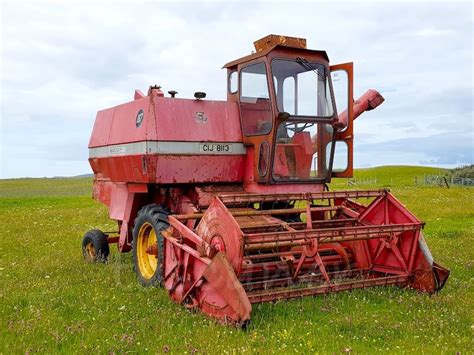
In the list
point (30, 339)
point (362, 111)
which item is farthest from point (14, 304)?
point (362, 111)

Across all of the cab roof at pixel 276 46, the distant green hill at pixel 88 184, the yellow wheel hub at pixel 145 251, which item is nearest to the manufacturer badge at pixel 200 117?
the cab roof at pixel 276 46

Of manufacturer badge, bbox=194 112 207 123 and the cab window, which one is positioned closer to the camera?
the cab window

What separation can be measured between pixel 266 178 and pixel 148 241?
236 centimetres

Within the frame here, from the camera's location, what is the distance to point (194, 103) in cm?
937

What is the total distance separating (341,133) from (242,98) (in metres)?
1.85

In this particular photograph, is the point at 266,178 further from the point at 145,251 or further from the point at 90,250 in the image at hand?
the point at 90,250

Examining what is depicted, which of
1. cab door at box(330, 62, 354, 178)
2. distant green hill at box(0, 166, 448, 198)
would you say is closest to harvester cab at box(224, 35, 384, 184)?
cab door at box(330, 62, 354, 178)

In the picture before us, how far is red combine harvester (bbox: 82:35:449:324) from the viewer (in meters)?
7.71

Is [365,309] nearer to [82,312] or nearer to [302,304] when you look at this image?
[302,304]

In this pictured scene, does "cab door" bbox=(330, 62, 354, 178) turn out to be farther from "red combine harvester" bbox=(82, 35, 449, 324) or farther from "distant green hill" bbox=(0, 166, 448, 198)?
"distant green hill" bbox=(0, 166, 448, 198)

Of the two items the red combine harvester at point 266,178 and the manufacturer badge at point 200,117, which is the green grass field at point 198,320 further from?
the manufacturer badge at point 200,117

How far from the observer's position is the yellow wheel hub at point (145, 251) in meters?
9.21

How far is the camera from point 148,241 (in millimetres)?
9398

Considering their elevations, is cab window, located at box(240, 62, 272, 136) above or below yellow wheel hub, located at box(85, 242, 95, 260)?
above
